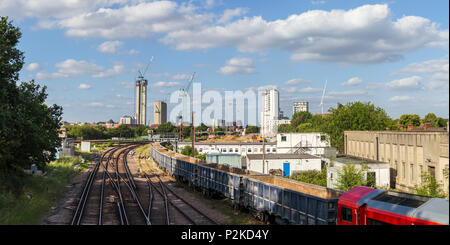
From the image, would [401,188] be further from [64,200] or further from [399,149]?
[64,200]

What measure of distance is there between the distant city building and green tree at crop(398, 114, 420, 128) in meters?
66.0

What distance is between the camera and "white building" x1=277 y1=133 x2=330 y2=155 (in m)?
68.8

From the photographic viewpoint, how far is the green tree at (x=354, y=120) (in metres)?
60.8

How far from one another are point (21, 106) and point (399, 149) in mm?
36166

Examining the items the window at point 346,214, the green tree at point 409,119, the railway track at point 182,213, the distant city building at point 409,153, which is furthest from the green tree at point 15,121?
the green tree at point 409,119

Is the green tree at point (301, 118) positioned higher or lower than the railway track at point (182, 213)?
higher

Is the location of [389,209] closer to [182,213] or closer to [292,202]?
[292,202]

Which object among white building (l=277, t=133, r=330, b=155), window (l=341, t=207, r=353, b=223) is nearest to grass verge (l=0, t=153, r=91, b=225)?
window (l=341, t=207, r=353, b=223)

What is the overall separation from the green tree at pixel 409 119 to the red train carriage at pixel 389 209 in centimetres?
10034

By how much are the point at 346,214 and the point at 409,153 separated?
26687 millimetres

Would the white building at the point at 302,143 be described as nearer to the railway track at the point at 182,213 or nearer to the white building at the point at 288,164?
the white building at the point at 288,164

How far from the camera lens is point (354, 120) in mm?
61000

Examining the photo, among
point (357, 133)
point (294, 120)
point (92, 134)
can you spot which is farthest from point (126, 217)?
point (294, 120)

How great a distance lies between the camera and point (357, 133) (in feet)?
166
